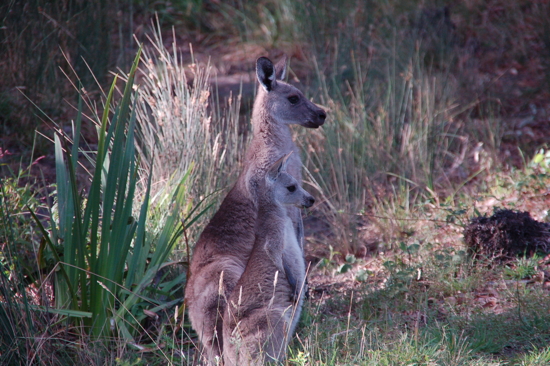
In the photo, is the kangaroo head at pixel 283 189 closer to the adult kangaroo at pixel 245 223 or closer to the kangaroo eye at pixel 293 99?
the adult kangaroo at pixel 245 223

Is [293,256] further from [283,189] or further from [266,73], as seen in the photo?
[266,73]

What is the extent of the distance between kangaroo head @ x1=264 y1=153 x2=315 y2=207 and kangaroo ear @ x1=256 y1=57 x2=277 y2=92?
1183 mm

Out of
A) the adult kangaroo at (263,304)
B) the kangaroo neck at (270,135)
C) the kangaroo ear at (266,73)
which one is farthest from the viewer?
the kangaroo ear at (266,73)

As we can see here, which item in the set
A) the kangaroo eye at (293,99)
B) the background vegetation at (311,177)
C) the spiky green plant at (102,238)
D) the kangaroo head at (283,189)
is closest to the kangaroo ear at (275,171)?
the kangaroo head at (283,189)

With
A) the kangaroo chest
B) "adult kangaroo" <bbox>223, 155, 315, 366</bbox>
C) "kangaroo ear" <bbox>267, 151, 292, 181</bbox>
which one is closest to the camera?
"adult kangaroo" <bbox>223, 155, 315, 366</bbox>

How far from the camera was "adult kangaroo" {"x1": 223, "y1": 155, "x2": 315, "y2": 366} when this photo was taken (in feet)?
11.6

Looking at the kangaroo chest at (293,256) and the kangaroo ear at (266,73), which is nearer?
the kangaroo chest at (293,256)

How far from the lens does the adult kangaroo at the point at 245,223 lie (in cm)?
381

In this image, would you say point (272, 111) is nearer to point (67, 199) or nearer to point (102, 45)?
point (67, 199)

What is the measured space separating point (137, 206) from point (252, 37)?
22.5 ft

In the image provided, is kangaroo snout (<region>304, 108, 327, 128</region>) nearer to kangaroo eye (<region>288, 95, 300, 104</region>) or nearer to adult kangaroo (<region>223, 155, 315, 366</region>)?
kangaroo eye (<region>288, 95, 300, 104</region>)

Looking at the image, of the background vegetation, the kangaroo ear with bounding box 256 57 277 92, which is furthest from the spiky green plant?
the kangaroo ear with bounding box 256 57 277 92

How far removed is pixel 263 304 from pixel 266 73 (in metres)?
2.31

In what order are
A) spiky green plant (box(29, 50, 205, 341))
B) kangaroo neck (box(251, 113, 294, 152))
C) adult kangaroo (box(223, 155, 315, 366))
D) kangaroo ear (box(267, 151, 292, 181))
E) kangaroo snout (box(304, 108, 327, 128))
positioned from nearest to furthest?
adult kangaroo (box(223, 155, 315, 366))
spiky green plant (box(29, 50, 205, 341))
kangaroo ear (box(267, 151, 292, 181))
kangaroo neck (box(251, 113, 294, 152))
kangaroo snout (box(304, 108, 327, 128))
